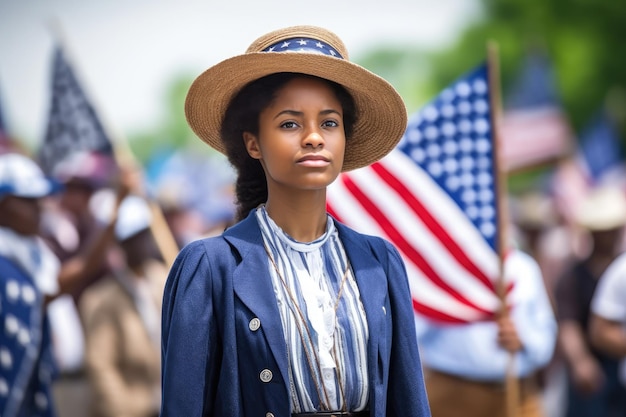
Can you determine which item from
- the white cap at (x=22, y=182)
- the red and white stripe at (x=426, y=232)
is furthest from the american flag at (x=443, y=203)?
the white cap at (x=22, y=182)

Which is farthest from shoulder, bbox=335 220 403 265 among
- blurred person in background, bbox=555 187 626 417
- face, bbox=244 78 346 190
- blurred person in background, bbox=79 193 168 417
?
blurred person in background, bbox=555 187 626 417

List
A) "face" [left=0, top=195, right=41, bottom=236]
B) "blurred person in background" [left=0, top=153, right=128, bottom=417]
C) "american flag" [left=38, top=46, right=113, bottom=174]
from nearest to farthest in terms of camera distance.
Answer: "blurred person in background" [left=0, top=153, right=128, bottom=417], "face" [left=0, top=195, right=41, bottom=236], "american flag" [left=38, top=46, right=113, bottom=174]

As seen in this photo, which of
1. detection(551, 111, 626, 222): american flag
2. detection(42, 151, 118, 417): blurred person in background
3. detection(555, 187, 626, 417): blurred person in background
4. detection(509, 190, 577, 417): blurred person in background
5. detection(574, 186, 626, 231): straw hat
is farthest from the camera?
detection(551, 111, 626, 222): american flag

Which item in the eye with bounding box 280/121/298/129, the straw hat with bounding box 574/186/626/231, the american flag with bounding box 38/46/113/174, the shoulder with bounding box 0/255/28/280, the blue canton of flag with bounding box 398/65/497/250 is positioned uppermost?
the american flag with bounding box 38/46/113/174

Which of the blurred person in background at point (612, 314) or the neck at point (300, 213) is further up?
the neck at point (300, 213)

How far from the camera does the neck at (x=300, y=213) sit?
3.98 meters

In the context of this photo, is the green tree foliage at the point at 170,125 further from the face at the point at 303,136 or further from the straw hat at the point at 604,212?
the face at the point at 303,136

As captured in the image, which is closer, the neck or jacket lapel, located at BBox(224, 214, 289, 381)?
jacket lapel, located at BBox(224, 214, 289, 381)

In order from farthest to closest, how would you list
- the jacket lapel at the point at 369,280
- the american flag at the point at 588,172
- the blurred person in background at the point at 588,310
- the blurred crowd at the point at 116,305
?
the american flag at the point at 588,172, the blurred person in background at the point at 588,310, the blurred crowd at the point at 116,305, the jacket lapel at the point at 369,280

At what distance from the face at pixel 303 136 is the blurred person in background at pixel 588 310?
6442mm

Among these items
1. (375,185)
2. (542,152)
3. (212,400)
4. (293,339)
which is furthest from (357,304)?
(542,152)

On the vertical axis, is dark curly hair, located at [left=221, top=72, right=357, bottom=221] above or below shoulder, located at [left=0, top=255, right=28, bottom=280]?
above

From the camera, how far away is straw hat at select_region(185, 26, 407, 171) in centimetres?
388

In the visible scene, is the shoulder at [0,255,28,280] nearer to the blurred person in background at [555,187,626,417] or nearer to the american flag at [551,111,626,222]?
the blurred person in background at [555,187,626,417]
